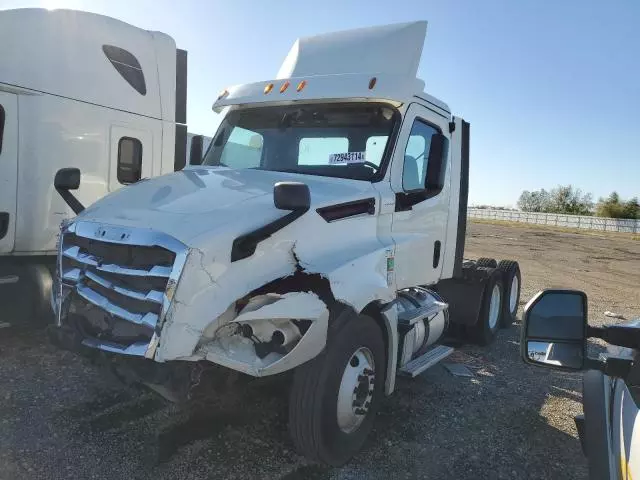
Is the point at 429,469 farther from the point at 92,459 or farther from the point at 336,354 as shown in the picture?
the point at 92,459

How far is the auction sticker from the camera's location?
4277 mm

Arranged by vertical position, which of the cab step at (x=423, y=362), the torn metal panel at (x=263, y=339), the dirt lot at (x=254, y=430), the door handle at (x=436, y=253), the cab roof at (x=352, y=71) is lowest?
the dirt lot at (x=254, y=430)

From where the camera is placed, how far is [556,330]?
2076 mm

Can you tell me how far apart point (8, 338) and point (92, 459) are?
3.33 m

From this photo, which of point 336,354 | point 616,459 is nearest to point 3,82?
point 336,354

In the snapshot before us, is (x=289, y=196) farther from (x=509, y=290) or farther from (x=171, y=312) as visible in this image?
(x=509, y=290)

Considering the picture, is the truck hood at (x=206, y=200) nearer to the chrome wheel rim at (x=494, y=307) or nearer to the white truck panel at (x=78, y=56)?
the white truck panel at (x=78, y=56)

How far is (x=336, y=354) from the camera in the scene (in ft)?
11.1

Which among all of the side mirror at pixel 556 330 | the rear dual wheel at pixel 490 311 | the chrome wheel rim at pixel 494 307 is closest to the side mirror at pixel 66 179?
the side mirror at pixel 556 330

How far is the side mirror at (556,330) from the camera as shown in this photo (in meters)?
2.03

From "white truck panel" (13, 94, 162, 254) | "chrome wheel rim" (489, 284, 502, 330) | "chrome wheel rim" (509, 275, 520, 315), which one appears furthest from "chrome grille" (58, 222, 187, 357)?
"chrome wheel rim" (509, 275, 520, 315)

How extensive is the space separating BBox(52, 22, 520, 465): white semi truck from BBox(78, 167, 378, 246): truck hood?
0.05 feet

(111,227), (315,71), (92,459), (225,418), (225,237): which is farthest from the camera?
(315,71)

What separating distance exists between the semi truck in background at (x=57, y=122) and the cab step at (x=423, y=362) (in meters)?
4.00
